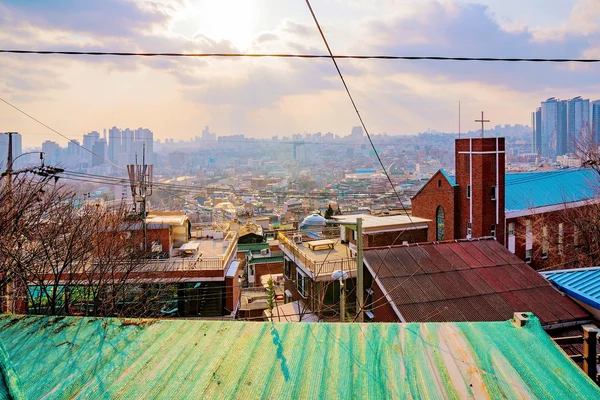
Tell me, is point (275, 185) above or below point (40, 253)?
above

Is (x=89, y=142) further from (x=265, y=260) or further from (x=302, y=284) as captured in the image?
(x=302, y=284)

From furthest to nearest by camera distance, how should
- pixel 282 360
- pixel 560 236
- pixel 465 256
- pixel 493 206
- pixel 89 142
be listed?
pixel 89 142 < pixel 560 236 < pixel 493 206 < pixel 465 256 < pixel 282 360

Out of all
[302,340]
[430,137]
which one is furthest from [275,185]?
[302,340]

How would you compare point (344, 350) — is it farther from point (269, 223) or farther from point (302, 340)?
point (269, 223)

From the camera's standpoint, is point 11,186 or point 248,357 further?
point 11,186

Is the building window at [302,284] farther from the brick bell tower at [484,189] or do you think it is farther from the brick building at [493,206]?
the brick bell tower at [484,189]

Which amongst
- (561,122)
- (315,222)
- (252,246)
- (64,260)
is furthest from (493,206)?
(561,122)

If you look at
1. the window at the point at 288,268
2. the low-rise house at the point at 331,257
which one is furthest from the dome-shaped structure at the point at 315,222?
the window at the point at 288,268
